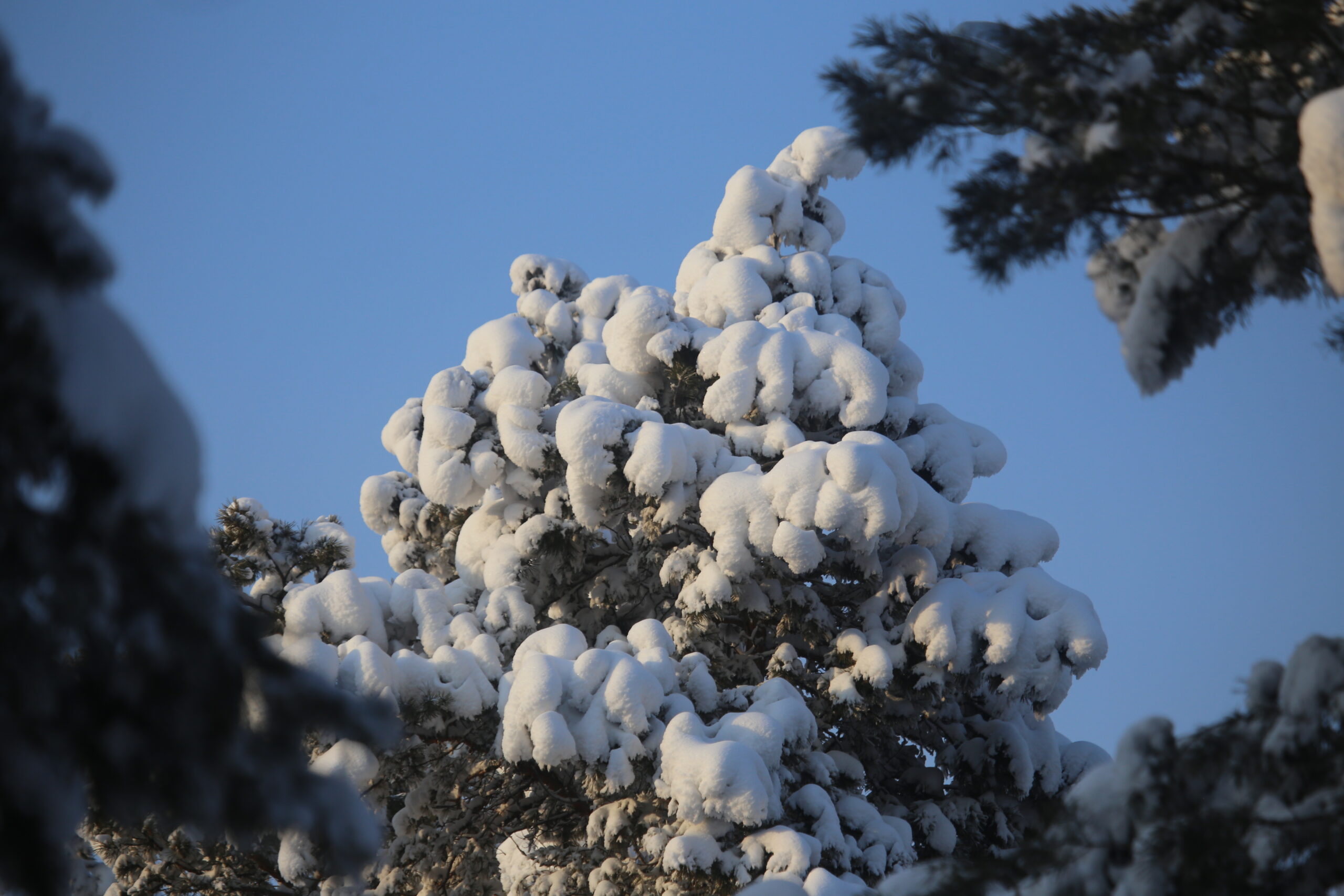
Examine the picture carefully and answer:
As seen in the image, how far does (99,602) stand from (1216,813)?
2.55 metres

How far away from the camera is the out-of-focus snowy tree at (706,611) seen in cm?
721

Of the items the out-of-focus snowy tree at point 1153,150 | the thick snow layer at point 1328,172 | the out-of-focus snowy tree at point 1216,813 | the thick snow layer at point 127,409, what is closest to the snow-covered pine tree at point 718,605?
the out-of-focus snowy tree at point 1216,813

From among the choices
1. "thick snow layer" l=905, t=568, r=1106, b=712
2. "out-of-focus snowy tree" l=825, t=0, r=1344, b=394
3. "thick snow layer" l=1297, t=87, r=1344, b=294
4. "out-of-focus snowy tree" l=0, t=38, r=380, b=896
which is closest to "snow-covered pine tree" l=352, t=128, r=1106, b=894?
"thick snow layer" l=905, t=568, r=1106, b=712

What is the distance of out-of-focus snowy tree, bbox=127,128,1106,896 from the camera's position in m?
7.21

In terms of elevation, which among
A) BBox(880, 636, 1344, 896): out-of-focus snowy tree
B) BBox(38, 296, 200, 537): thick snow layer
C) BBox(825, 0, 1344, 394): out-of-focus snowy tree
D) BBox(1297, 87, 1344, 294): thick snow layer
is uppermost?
BBox(825, 0, 1344, 394): out-of-focus snowy tree

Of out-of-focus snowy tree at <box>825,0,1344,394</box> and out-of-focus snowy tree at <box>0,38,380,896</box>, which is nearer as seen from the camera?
out-of-focus snowy tree at <box>0,38,380,896</box>

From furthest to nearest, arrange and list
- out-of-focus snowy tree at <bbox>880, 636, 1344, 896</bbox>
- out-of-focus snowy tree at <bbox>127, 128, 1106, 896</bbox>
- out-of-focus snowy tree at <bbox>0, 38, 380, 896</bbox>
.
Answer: out-of-focus snowy tree at <bbox>127, 128, 1106, 896</bbox> → out-of-focus snowy tree at <bbox>880, 636, 1344, 896</bbox> → out-of-focus snowy tree at <bbox>0, 38, 380, 896</bbox>

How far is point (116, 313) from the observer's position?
6.62 ft

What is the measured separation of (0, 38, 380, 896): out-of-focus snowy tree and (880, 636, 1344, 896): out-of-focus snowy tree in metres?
1.83

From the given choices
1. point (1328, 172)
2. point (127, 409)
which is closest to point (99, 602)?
point (127, 409)

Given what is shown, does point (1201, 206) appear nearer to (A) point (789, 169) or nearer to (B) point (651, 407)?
(B) point (651, 407)

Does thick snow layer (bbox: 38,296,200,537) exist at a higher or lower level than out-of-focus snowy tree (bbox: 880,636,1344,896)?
higher

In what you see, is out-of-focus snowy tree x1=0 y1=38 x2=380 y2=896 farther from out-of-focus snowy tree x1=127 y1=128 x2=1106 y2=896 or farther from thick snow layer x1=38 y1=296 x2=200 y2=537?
out-of-focus snowy tree x1=127 y1=128 x2=1106 y2=896

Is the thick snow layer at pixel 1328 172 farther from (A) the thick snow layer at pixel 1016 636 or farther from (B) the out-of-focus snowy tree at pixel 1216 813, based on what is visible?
(A) the thick snow layer at pixel 1016 636
